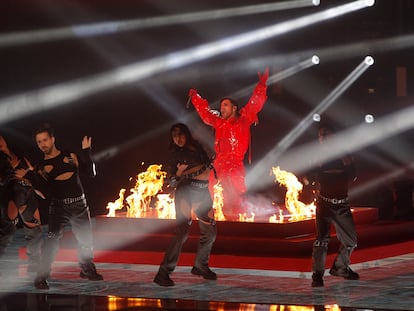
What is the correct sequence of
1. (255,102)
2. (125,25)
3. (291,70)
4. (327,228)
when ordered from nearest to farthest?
(327,228) → (255,102) → (125,25) → (291,70)

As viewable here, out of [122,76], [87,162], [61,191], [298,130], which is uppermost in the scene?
[122,76]

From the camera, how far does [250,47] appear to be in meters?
20.2

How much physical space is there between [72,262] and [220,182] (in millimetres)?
2431

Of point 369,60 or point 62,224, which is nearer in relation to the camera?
point 62,224

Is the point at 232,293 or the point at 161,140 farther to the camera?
the point at 161,140

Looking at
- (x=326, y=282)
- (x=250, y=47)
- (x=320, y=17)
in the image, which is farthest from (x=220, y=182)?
(x=320, y=17)

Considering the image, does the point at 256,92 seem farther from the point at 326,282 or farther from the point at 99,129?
the point at 99,129

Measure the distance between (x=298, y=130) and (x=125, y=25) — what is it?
6.04 metres

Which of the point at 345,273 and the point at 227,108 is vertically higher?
the point at 227,108

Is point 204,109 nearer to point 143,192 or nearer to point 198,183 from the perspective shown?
point 143,192

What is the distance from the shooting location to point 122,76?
17.7 meters

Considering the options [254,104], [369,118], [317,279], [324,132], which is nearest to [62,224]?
[317,279]

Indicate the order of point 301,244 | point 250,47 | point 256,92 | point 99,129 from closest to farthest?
point 301,244, point 256,92, point 99,129, point 250,47

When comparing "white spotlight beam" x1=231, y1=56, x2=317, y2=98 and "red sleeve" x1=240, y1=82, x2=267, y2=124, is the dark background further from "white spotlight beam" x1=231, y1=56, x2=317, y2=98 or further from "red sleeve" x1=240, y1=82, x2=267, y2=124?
"red sleeve" x1=240, y1=82, x2=267, y2=124
